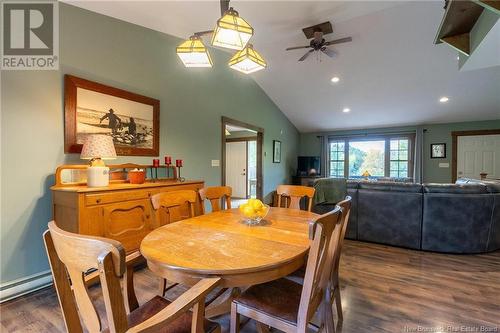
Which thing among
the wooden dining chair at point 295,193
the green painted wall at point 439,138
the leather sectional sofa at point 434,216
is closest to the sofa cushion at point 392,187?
the leather sectional sofa at point 434,216

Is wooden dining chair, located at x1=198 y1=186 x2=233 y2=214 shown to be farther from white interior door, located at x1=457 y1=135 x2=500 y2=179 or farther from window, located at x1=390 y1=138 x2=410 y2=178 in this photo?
white interior door, located at x1=457 y1=135 x2=500 y2=179

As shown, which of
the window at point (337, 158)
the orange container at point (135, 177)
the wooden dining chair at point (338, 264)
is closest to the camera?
the wooden dining chair at point (338, 264)

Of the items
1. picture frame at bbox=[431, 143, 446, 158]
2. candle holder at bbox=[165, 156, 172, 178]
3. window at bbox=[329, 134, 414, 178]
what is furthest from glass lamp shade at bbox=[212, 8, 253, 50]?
picture frame at bbox=[431, 143, 446, 158]

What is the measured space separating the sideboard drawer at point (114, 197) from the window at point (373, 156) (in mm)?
6275

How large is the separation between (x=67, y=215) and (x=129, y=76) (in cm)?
168

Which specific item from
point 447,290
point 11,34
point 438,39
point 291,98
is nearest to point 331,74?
point 291,98

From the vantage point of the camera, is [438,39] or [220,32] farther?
[438,39]

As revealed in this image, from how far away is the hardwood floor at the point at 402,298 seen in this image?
1.71 m

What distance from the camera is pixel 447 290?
7.09 feet

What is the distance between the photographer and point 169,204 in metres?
1.80

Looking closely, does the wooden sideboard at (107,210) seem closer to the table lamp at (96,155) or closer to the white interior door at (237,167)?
the table lamp at (96,155)

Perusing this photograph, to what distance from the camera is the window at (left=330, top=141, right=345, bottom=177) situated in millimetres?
7496

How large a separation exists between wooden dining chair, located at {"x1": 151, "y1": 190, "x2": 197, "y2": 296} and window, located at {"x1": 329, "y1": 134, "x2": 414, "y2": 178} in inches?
247

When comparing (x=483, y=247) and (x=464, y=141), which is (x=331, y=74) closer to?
(x=483, y=247)
